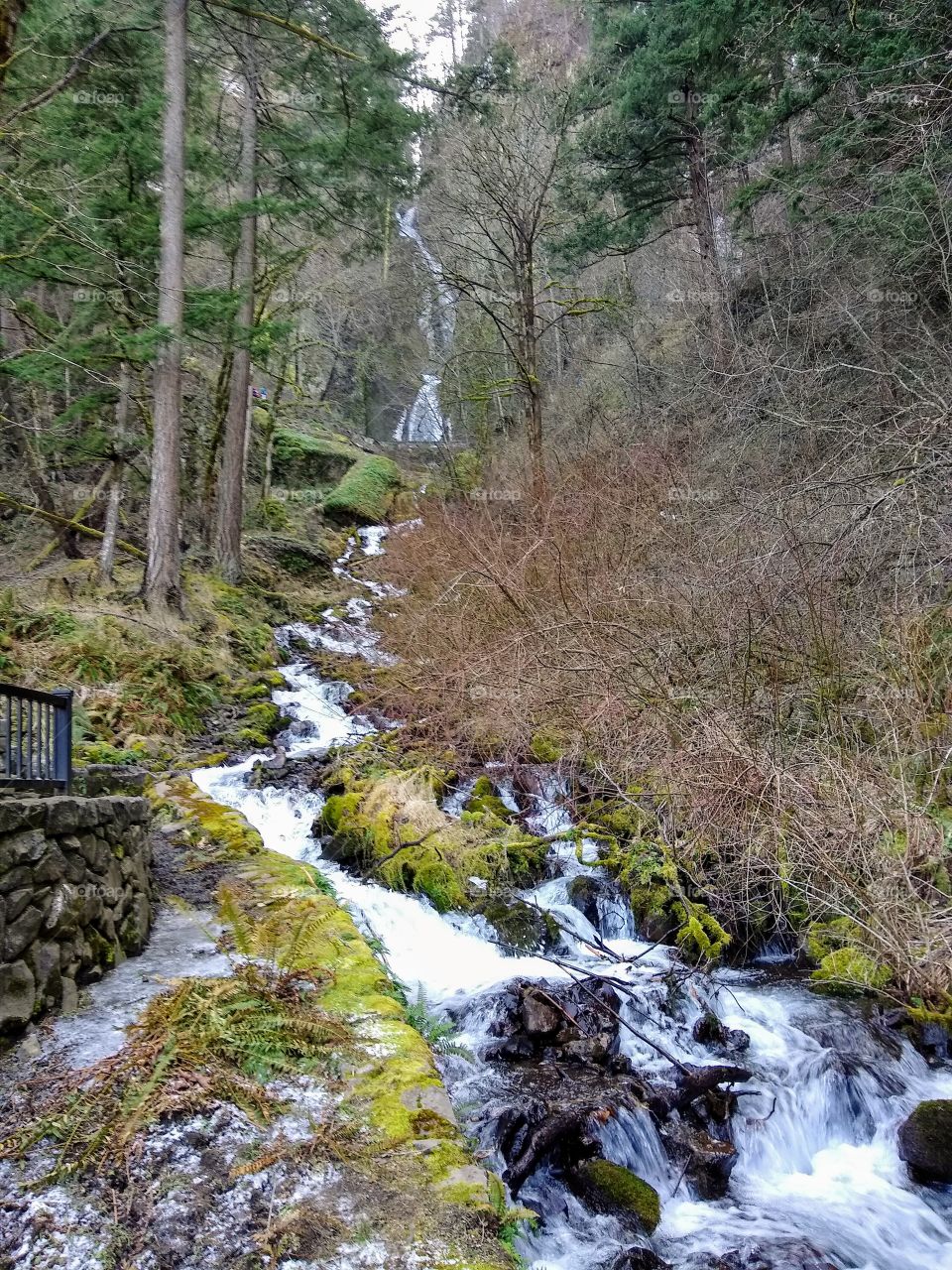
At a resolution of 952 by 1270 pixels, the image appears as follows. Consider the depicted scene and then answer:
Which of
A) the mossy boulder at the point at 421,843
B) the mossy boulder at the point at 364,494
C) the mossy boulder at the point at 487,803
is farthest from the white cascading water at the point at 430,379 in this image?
the mossy boulder at the point at 421,843

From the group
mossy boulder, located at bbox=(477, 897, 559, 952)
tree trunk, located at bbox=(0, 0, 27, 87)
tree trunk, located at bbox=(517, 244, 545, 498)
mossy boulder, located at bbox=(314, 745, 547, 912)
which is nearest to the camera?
tree trunk, located at bbox=(0, 0, 27, 87)

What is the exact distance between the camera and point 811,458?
10.2 meters

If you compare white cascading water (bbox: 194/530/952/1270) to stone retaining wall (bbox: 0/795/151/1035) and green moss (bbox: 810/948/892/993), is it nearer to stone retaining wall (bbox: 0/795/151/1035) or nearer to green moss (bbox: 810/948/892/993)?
green moss (bbox: 810/948/892/993)

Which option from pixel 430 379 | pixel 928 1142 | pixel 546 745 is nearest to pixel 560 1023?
pixel 928 1142

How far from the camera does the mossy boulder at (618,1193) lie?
411cm

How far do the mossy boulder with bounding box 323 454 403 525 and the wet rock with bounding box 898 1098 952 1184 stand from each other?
18816 mm

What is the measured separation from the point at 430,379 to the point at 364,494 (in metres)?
6.85

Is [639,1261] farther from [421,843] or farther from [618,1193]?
[421,843]

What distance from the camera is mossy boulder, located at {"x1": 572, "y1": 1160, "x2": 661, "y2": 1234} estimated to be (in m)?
4.11

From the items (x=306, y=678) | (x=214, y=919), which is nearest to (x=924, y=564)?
(x=214, y=919)

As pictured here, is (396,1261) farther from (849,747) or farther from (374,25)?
(374,25)

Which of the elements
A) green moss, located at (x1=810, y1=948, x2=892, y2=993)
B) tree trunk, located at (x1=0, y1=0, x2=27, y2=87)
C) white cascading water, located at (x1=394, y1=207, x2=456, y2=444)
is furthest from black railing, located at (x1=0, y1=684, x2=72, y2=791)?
white cascading water, located at (x1=394, y1=207, x2=456, y2=444)

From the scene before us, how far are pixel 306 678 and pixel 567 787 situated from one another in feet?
18.5

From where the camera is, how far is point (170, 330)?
32.6 feet
